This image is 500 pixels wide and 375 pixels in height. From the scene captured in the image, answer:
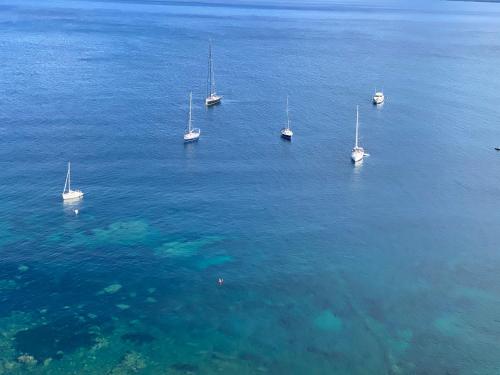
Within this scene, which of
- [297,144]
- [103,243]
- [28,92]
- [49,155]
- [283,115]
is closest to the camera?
[103,243]

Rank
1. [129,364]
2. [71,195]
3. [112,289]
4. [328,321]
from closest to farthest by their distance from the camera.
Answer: [129,364]
[328,321]
[112,289]
[71,195]

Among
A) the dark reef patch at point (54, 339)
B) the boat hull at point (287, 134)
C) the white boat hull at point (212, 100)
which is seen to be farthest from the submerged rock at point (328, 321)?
the white boat hull at point (212, 100)

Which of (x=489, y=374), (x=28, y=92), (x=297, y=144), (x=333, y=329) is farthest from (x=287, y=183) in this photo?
(x=28, y=92)

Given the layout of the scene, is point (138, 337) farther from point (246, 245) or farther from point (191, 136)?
point (191, 136)

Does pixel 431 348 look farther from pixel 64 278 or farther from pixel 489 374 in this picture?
pixel 64 278

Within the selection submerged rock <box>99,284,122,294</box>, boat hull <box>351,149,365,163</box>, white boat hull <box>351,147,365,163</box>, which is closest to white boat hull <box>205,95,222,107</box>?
white boat hull <box>351,147,365,163</box>

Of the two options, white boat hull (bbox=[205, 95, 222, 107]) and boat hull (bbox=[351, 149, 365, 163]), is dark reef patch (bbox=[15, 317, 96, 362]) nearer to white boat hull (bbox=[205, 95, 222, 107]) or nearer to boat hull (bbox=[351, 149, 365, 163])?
boat hull (bbox=[351, 149, 365, 163])

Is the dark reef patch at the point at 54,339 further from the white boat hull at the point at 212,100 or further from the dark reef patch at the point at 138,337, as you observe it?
the white boat hull at the point at 212,100

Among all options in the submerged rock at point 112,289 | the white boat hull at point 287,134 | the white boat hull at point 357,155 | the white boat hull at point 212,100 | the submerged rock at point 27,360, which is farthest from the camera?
the white boat hull at point 212,100

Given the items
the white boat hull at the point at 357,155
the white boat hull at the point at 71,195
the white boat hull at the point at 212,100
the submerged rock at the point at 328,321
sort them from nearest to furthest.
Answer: the submerged rock at the point at 328,321 < the white boat hull at the point at 71,195 < the white boat hull at the point at 357,155 < the white boat hull at the point at 212,100

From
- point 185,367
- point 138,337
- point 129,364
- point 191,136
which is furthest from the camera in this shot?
point 191,136

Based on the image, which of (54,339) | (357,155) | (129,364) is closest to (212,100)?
(357,155)
